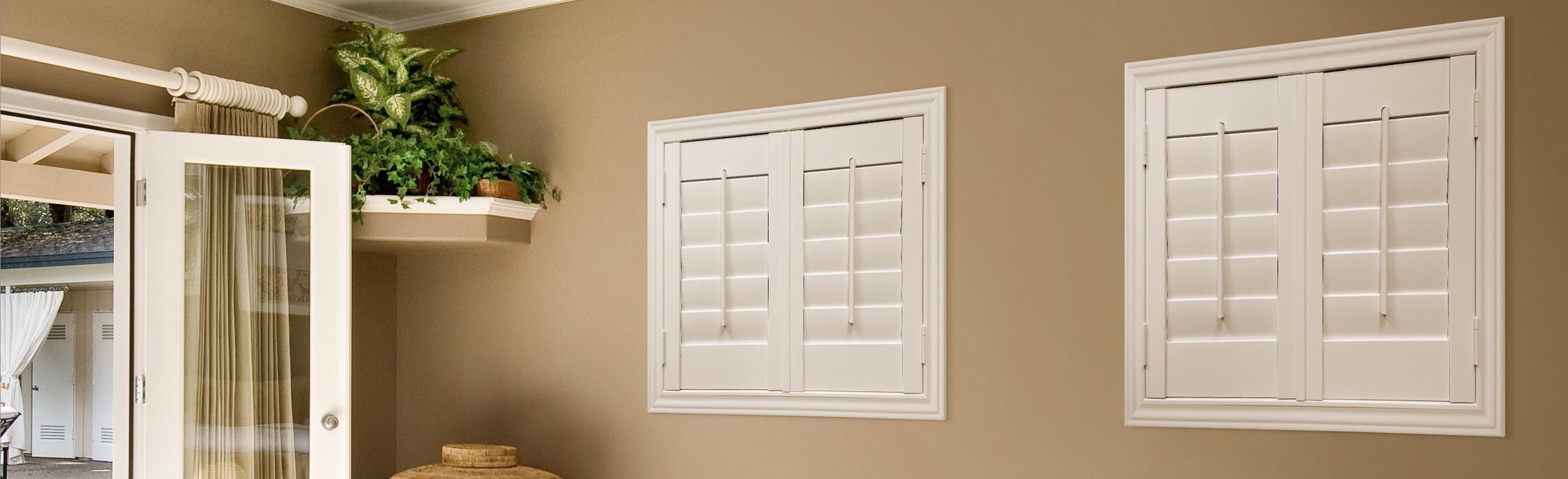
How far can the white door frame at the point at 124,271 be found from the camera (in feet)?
12.0

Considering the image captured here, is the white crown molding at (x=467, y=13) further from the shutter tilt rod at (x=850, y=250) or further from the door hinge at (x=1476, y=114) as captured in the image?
the door hinge at (x=1476, y=114)

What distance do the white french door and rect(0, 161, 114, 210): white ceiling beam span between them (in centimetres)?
164

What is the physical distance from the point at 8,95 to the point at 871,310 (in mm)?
2772

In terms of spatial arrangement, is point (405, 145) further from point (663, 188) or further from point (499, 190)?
point (663, 188)

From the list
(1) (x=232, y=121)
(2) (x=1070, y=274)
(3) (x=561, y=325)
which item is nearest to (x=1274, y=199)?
(2) (x=1070, y=274)

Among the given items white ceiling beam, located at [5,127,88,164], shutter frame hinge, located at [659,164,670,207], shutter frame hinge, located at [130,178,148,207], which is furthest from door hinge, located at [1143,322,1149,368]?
white ceiling beam, located at [5,127,88,164]

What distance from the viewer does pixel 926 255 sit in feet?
12.0

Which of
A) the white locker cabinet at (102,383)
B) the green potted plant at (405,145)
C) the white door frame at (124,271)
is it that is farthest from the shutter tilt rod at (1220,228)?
the white locker cabinet at (102,383)

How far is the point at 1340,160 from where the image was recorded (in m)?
3.14

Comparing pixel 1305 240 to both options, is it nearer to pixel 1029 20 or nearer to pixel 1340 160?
pixel 1340 160

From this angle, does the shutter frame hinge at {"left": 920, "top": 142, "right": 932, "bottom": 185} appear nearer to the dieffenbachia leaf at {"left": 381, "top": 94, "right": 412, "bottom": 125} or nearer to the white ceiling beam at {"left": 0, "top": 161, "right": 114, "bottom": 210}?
the dieffenbachia leaf at {"left": 381, "top": 94, "right": 412, "bottom": 125}

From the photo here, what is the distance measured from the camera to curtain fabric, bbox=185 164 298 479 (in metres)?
3.69

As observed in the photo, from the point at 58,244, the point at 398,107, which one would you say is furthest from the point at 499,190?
the point at 58,244

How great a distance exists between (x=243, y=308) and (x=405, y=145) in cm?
79
